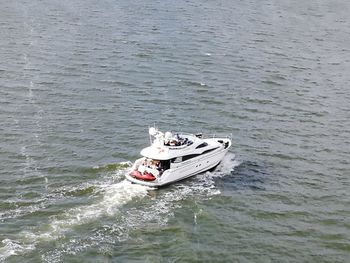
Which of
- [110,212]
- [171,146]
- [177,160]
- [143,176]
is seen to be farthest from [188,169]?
[110,212]

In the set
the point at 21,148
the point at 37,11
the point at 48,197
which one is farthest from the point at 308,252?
the point at 37,11

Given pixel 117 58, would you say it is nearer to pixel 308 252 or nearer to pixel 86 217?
pixel 86 217

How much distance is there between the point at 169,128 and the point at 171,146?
1008 cm

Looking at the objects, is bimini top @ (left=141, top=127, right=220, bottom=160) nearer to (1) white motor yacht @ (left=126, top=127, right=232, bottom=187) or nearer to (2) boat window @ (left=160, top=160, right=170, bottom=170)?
(1) white motor yacht @ (left=126, top=127, right=232, bottom=187)

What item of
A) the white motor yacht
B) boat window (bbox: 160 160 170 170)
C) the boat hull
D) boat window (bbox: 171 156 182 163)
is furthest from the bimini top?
the boat hull

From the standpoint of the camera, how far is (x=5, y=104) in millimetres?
65438

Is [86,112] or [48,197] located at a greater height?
[86,112]

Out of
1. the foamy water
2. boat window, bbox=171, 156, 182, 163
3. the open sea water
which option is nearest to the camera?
the foamy water

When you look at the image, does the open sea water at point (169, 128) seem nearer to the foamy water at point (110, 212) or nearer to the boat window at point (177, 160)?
the foamy water at point (110, 212)

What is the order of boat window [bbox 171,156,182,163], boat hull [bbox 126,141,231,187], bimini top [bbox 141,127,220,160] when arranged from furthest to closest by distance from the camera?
boat window [bbox 171,156,182,163]
bimini top [bbox 141,127,220,160]
boat hull [bbox 126,141,231,187]

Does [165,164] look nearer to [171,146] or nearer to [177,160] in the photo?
[177,160]

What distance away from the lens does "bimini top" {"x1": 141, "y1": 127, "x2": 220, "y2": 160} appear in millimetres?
51938

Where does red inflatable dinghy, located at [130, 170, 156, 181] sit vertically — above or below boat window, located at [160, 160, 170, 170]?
below

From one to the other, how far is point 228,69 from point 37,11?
137 ft
